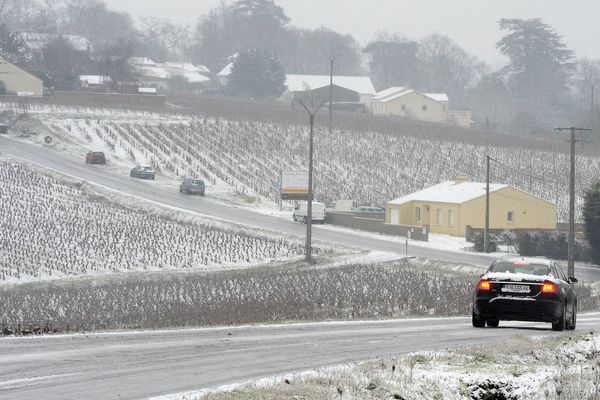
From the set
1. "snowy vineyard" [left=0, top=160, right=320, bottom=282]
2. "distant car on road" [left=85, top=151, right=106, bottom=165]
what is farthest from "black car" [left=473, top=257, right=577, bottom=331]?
"distant car on road" [left=85, top=151, right=106, bottom=165]

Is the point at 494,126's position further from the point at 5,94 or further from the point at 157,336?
the point at 157,336

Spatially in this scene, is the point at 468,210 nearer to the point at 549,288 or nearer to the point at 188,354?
the point at 549,288

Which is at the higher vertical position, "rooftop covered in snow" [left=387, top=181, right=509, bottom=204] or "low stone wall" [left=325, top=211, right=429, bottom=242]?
"rooftop covered in snow" [left=387, top=181, right=509, bottom=204]

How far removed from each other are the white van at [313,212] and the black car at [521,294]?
54336mm

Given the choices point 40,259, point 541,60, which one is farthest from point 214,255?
point 541,60

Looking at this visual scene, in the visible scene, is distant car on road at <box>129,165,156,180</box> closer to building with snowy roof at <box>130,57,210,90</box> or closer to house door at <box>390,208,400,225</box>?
house door at <box>390,208,400,225</box>

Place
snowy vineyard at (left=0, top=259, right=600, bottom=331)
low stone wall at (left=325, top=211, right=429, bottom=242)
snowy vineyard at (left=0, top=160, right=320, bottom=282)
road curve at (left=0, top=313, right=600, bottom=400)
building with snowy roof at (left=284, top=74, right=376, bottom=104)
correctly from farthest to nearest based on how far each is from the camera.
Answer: building with snowy roof at (left=284, top=74, right=376, bottom=104)
low stone wall at (left=325, top=211, right=429, bottom=242)
snowy vineyard at (left=0, top=160, right=320, bottom=282)
snowy vineyard at (left=0, top=259, right=600, bottom=331)
road curve at (left=0, top=313, right=600, bottom=400)

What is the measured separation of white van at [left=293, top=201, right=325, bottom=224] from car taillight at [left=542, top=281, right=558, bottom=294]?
54.8 m

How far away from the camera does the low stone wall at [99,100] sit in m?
116

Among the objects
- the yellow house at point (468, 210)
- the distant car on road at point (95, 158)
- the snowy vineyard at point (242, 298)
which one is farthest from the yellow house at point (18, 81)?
the snowy vineyard at point (242, 298)

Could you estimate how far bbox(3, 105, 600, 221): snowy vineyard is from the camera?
95.9m

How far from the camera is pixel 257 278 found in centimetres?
4759

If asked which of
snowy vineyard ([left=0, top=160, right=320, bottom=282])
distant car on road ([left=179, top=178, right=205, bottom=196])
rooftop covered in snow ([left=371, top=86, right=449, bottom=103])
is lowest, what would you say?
snowy vineyard ([left=0, top=160, right=320, bottom=282])

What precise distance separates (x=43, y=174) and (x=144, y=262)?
3115 centimetres
